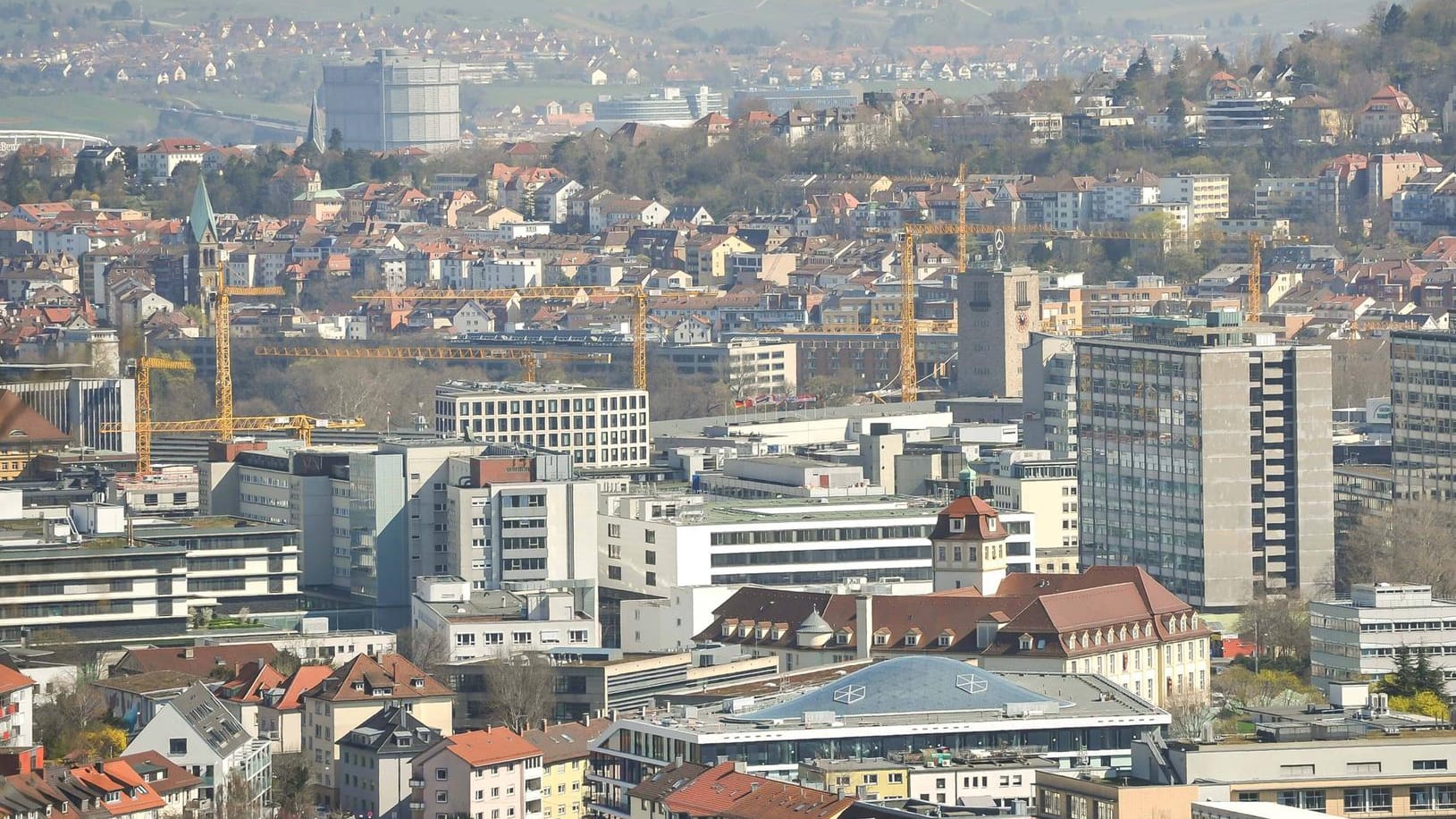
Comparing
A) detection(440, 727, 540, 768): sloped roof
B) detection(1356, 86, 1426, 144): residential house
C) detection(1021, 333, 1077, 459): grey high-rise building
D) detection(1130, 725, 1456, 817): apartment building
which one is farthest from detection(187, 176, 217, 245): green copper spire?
detection(1130, 725, 1456, 817): apartment building

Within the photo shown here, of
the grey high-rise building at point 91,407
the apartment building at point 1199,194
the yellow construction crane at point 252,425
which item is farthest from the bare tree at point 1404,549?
the apartment building at point 1199,194

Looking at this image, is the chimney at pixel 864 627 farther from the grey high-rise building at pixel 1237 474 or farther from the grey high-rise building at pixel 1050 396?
the grey high-rise building at pixel 1050 396

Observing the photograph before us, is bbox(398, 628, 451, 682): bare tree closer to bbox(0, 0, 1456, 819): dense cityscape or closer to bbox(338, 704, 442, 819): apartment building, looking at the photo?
bbox(0, 0, 1456, 819): dense cityscape

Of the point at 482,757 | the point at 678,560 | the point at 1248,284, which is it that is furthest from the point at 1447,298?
the point at 482,757

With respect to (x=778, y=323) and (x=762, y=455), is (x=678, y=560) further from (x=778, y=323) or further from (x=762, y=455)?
(x=778, y=323)

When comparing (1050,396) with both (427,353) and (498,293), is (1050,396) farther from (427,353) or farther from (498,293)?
(498,293)

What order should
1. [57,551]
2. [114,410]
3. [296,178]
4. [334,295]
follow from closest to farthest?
[57,551] < [114,410] < [334,295] < [296,178]

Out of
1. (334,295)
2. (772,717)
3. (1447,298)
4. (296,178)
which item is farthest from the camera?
(296,178)
